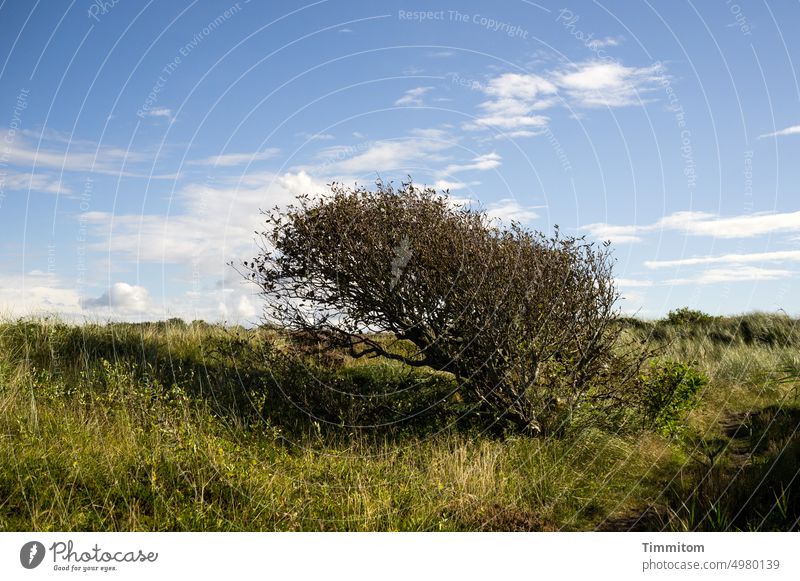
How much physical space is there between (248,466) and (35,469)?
6.93 feet

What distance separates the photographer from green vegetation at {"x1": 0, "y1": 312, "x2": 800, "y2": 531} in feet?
21.4

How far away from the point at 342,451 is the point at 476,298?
2804 millimetres

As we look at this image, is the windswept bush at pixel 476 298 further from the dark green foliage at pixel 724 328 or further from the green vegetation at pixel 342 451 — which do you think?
the dark green foliage at pixel 724 328

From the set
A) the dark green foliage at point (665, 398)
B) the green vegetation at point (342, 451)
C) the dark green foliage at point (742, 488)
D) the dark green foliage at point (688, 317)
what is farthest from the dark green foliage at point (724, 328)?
the dark green foliage at point (742, 488)

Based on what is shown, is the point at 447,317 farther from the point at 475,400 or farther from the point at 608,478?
→ the point at 608,478

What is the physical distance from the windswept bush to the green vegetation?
0.54 meters

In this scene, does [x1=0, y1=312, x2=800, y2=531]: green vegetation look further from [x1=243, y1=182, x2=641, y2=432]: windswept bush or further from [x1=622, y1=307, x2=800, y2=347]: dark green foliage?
[x1=622, y1=307, x2=800, y2=347]: dark green foliage

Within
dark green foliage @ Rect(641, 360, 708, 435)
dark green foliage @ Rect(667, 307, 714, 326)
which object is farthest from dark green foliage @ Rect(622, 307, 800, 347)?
dark green foliage @ Rect(641, 360, 708, 435)

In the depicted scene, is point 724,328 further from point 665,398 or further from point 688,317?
point 665,398

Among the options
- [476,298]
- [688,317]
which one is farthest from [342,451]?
[688,317]

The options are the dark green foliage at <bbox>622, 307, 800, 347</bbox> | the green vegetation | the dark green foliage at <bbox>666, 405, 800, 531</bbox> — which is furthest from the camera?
the dark green foliage at <bbox>622, 307, 800, 347</bbox>
